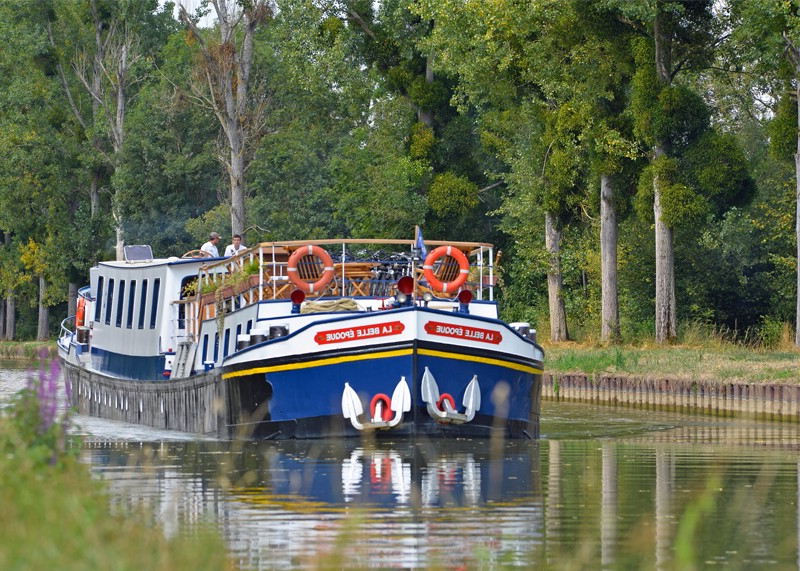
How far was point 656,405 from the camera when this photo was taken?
34.9 metres

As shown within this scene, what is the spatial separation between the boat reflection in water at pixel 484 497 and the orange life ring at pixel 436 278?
2.48 metres

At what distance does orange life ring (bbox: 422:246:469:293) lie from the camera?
25500 millimetres

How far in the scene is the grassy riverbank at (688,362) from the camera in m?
33.7

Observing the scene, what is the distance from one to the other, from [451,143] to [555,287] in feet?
26.0

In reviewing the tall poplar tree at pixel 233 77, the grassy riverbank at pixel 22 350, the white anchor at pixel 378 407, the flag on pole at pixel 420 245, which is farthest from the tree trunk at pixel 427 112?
the white anchor at pixel 378 407

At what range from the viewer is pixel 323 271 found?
26.0m

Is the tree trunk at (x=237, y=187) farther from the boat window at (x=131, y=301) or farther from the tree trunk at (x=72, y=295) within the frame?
the tree trunk at (x=72, y=295)

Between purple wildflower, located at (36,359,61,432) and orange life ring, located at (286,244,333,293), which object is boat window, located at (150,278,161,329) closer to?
orange life ring, located at (286,244,333,293)

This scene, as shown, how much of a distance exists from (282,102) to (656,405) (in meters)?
37.5

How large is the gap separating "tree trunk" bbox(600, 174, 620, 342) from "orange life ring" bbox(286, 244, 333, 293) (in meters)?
22.4

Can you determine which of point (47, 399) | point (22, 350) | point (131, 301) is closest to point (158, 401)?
point (131, 301)

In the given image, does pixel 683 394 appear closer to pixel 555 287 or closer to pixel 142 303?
pixel 142 303

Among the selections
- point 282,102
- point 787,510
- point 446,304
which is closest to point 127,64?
point 282,102

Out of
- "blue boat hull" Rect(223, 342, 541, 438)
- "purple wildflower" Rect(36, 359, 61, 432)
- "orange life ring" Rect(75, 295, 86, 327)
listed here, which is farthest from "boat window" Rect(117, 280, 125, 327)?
"purple wildflower" Rect(36, 359, 61, 432)
